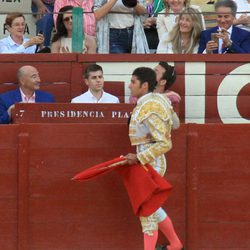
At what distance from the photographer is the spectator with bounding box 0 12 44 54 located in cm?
884

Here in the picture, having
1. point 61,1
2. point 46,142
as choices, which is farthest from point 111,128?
point 61,1

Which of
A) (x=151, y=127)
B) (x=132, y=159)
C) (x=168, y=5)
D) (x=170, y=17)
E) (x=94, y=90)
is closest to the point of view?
(x=151, y=127)

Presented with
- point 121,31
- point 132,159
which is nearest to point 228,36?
point 121,31

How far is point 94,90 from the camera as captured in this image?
27.9ft

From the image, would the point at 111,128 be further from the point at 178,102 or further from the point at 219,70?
the point at 219,70

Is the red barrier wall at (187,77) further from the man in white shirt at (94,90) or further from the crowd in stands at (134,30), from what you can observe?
the man in white shirt at (94,90)

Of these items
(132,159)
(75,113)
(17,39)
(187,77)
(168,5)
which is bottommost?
(132,159)

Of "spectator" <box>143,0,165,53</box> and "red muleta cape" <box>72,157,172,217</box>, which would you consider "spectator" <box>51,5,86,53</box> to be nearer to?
"spectator" <box>143,0,165,53</box>

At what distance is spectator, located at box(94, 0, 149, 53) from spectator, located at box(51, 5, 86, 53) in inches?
10.2

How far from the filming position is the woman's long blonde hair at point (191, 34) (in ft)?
29.0

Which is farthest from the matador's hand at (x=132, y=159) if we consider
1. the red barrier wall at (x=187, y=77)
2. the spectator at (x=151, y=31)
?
the spectator at (x=151, y=31)

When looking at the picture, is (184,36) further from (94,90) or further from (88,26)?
(94,90)

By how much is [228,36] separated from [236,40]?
0.19 meters

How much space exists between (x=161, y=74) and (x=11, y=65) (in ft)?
4.45
